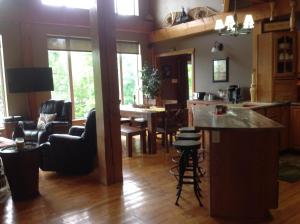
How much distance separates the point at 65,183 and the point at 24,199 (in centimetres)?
59

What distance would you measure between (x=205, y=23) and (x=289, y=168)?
358 centimetres

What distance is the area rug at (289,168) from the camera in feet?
12.2

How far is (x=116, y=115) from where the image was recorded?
12.1 ft

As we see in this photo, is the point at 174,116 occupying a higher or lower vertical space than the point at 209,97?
lower

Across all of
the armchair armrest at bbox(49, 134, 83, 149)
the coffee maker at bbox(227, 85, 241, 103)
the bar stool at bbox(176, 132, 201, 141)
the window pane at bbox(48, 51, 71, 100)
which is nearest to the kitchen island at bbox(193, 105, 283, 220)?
the bar stool at bbox(176, 132, 201, 141)

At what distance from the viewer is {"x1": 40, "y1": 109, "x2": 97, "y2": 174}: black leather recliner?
3920 mm

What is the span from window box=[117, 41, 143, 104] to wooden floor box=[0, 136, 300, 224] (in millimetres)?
4268

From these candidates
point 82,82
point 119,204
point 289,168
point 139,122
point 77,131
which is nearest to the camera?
point 119,204

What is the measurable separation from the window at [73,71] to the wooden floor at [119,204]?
3.33m

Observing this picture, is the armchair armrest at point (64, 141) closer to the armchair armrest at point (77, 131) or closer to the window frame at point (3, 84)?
the armchair armrest at point (77, 131)

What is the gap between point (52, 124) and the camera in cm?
502

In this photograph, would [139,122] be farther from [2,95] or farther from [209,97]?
[2,95]

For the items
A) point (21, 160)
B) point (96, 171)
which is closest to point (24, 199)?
point (21, 160)

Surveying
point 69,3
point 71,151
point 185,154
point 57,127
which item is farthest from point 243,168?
point 69,3
